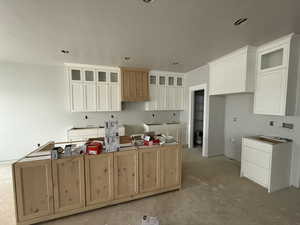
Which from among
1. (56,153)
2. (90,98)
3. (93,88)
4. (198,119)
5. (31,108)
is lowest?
(56,153)

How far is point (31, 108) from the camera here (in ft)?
12.9

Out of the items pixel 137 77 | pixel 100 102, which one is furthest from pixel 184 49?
pixel 100 102

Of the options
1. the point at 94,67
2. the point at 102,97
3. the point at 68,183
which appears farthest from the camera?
the point at 102,97

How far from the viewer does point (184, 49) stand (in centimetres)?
291

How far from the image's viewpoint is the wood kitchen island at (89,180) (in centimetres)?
168

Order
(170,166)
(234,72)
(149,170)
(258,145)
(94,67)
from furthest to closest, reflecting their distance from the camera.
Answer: (94,67) → (234,72) → (258,145) → (170,166) → (149,170)

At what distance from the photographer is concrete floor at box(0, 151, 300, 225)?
182 centimetres

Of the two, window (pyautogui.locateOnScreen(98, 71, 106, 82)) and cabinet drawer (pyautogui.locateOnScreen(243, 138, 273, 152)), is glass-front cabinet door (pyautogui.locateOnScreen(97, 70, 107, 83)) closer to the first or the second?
window (pyautogui.locateOnScreen(98, 71, 106, 82))

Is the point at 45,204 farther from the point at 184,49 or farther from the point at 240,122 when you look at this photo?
the point at 240,122

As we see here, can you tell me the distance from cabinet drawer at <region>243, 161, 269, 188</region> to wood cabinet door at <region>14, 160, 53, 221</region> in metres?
3.48

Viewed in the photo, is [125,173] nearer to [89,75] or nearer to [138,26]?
[138,26]

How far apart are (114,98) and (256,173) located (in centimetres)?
397

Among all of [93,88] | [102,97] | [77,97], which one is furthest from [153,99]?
[77,97]

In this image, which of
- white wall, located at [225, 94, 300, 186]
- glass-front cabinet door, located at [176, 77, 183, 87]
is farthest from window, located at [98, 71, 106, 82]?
white wall, located at [225, 94, 300, 186]
